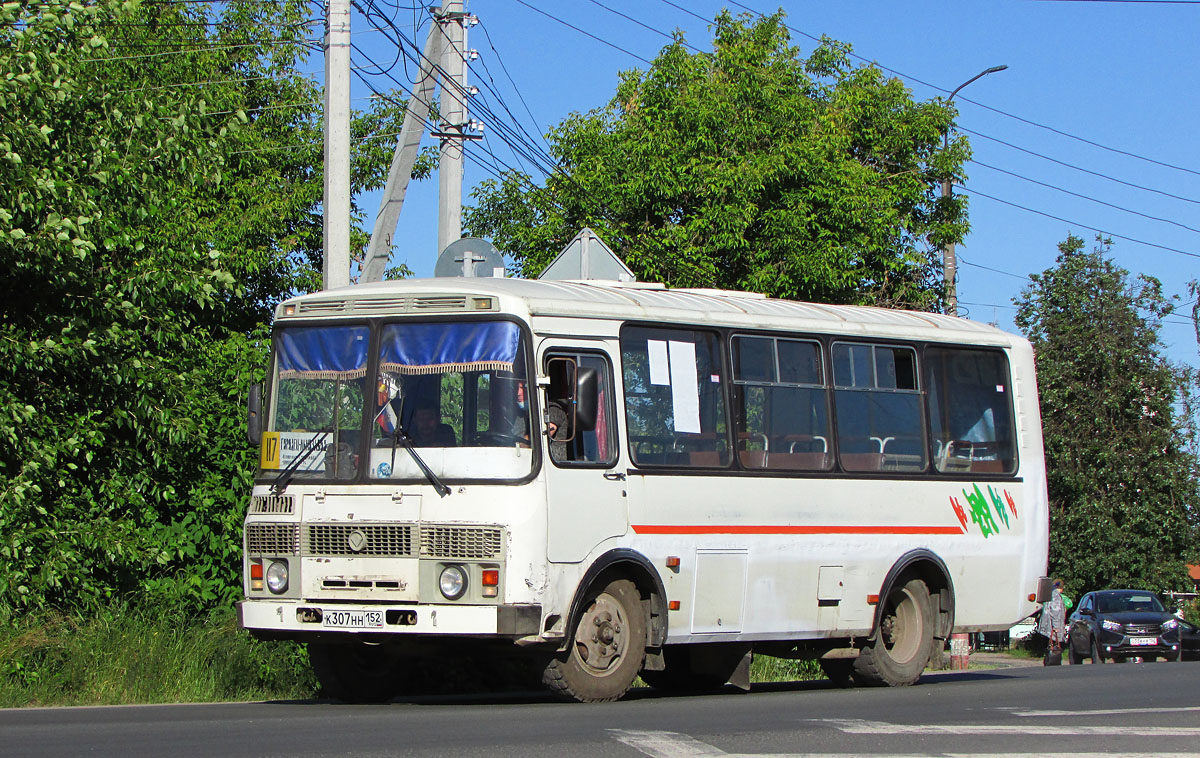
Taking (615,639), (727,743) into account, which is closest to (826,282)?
(615,639)

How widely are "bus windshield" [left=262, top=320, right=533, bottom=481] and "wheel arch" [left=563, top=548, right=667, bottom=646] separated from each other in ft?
3.18

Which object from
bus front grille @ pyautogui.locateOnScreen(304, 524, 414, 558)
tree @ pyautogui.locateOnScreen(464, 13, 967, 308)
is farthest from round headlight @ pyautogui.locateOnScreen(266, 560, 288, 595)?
tree @ pyautogui.locateOnScreen(464, 13, 967, 308)

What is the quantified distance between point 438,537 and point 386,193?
617 centimetres

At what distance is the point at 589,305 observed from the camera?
11734 mm

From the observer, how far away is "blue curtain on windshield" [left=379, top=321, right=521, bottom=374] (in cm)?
1114

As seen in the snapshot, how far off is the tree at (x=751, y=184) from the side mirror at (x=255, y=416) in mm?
16799

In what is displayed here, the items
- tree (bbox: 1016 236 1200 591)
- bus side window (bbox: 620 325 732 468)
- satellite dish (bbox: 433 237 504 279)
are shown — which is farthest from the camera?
tree (bbox: 1016 236 1200 591)

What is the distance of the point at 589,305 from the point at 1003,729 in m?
4.06

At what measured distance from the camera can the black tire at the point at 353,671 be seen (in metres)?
12.1

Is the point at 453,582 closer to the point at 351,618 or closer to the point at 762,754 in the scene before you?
the point at 351,618

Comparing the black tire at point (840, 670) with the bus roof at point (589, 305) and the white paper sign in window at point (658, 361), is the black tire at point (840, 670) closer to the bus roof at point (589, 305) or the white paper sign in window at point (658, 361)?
the bus roof at point (589, 305)

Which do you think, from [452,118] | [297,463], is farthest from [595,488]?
[452,118]

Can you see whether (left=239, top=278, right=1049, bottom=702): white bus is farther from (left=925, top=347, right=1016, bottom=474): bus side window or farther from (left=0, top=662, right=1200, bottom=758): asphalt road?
(left=0, top=662, right=1200, bottom=758): asphalt road

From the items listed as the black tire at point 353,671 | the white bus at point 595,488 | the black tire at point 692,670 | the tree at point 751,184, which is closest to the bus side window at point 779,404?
the white bus at point 595,488
